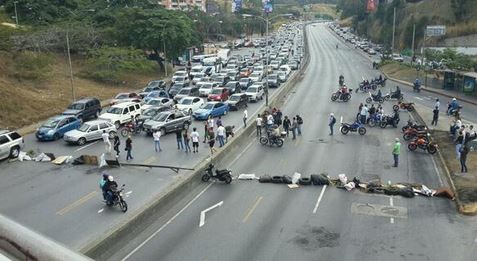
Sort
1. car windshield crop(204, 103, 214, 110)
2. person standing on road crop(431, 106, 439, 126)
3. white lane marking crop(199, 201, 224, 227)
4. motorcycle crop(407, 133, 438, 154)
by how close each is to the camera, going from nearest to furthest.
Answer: white lane marking crop(199, 201, 224, 227)
motorcycle crop(407, 133, 438, 154)
person standing on road crop(431, 106, 439, 126)
car windshield crop(204, 103, 214, 110)

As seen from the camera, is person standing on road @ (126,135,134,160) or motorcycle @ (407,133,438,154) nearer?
person standing on road @ (126,135,134,160)

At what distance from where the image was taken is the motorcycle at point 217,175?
2314 cm

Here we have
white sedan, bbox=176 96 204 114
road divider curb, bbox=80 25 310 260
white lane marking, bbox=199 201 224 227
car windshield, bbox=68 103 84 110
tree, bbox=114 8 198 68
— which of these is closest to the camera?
road divider curb, bbox=80 25 310 260

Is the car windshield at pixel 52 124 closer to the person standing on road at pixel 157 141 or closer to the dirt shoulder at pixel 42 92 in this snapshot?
the dirt shoulder at pixel 42 92

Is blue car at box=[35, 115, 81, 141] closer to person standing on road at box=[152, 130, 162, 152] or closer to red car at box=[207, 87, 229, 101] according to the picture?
person standing on road at box=[152, 130, 162, 152]

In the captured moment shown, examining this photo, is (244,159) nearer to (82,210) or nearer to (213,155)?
(213,155)

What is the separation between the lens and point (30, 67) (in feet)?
158

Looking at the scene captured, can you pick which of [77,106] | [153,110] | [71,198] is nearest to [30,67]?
[77,106]

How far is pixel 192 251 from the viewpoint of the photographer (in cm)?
1582

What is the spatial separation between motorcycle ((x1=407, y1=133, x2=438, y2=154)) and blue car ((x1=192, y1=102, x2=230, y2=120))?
15.9 metres

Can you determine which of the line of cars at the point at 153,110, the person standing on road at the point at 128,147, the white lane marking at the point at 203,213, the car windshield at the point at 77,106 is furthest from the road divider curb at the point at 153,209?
the car windshield at the point at 77,106

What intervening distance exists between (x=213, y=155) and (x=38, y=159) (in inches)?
393

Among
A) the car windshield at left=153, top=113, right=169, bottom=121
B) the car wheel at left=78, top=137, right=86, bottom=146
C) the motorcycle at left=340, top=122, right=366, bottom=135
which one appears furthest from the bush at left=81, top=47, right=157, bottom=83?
the motorcycle at left=340, top=122, right=366, bottom=135

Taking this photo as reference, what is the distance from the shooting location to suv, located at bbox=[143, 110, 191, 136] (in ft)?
109
